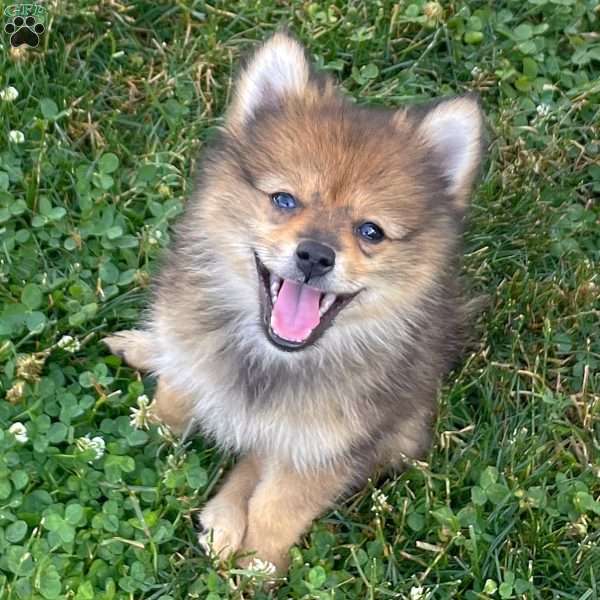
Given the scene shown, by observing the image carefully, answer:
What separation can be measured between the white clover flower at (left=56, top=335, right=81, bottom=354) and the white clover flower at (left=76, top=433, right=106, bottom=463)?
0.95ft

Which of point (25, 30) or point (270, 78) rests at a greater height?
point (270, 78)

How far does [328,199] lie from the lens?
2506 millimetres

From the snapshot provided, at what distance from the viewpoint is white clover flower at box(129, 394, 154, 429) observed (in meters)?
3.06

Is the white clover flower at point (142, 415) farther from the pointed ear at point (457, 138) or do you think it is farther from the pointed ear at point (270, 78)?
the pointed ear at point (457, 138)

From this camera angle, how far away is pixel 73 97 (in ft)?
12.1

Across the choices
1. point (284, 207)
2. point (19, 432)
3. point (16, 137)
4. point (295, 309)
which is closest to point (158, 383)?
point (19, 432)

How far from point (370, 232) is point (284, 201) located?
219 mm

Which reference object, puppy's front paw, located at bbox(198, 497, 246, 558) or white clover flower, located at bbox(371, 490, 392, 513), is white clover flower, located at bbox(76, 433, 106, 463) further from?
white clover flower, located at bbox(371, 490, 392, 513)

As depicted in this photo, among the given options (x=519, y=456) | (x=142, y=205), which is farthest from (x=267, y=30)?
(x=519, y=456)

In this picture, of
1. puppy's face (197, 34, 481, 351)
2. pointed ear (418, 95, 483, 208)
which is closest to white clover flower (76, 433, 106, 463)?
puppy's face (197, 34, 481, 351)

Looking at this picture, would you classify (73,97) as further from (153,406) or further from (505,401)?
(505,401)

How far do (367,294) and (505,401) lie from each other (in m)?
0.92

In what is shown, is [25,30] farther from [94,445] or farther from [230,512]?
[230,512]

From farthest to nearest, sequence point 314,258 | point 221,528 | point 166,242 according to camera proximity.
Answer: point 166,242
point 221,528
point 314,258
